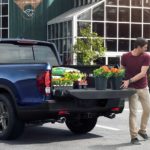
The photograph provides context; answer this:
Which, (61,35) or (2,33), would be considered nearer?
(61,35)

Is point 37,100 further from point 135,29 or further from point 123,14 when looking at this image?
point 135,29

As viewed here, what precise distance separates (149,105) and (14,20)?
37.5 m

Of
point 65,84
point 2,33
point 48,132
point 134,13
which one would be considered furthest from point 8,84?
point 2,33

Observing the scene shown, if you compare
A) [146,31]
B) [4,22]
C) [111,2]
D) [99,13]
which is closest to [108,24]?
[99,13]

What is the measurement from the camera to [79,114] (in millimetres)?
9648

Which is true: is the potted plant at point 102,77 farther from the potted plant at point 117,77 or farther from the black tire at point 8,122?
the black tire at point 8,122

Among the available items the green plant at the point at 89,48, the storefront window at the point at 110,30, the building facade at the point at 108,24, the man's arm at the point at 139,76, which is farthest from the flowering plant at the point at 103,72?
the storefront window at the point at 110,30

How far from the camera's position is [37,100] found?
30.0 ft

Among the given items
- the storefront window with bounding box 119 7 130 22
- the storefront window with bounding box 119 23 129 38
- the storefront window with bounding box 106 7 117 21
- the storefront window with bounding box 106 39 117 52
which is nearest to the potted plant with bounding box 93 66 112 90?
the storefront window with bounding box 106 39 117 52

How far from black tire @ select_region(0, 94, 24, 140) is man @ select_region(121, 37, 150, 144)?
1.89 meters

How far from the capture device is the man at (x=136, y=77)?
365 inches

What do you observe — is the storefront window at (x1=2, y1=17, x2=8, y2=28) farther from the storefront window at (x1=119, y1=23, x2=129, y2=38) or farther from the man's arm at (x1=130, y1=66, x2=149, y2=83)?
the man's arm at (x1=130, y1=66, x2=149, y2=83)

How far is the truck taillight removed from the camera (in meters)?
9.07

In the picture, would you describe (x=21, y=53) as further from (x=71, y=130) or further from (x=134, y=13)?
(x=134, y=13)
